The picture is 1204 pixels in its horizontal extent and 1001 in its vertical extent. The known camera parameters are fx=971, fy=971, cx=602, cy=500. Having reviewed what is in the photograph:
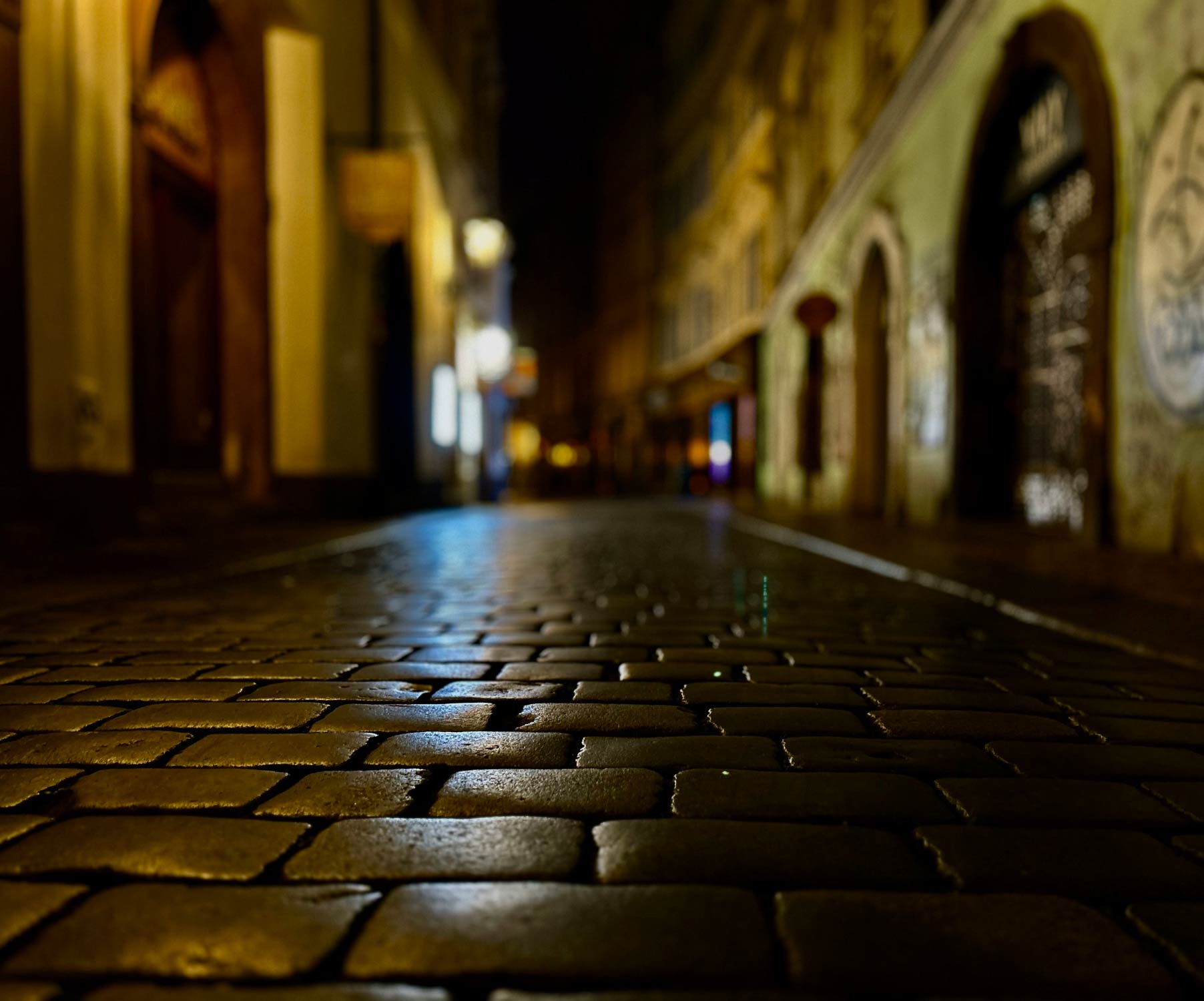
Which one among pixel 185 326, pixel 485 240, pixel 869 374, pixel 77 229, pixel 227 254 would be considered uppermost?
pixel 485 240

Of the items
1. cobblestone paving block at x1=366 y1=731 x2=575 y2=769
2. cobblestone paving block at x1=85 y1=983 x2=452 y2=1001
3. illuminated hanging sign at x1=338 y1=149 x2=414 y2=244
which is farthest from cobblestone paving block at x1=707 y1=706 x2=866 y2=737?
illuminated hanging sign at x1=338 y1=149 x2=414 y2=244

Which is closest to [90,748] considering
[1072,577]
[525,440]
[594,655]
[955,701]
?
[594,655]

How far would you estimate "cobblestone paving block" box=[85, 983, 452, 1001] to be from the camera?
4.33 ft

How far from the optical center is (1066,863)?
5.91 feet

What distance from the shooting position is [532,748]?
2496 millimetres

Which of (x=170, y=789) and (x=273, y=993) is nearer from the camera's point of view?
(x=273, y=993)

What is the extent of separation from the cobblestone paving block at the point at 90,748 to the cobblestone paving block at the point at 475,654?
1.24 m

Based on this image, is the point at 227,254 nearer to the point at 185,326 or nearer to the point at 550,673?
the point at 185,326

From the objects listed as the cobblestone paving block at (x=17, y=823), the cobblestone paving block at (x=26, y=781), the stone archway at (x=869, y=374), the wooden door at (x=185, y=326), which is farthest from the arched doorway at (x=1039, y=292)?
the wooden door at (x=185, y=326)

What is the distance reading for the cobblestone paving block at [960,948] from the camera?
138 centimetres

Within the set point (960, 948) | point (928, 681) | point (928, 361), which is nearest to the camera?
point (960, 948)

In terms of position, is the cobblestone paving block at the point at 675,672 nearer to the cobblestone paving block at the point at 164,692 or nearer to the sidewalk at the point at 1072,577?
the cobblestone paving block at the point at 164,692

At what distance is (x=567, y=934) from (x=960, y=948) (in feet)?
1.97

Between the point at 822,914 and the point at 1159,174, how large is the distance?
6.97 m
